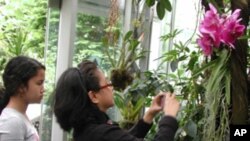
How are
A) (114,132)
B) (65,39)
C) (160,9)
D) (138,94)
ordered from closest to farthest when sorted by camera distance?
(114,132) → (160,9) → (138,94) → (65,39)

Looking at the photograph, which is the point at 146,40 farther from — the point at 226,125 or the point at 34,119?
the point at 226,125

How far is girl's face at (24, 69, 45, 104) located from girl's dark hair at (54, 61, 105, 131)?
233mm

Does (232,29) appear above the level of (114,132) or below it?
above

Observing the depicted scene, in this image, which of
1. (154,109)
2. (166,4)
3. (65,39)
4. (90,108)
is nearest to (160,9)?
(166,4)

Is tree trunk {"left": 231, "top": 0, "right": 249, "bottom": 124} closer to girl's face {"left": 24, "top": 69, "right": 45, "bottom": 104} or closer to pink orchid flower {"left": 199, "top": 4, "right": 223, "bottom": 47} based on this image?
pink orchid flower {"left": 199, "top": 4, "right": 223, "bottom": 47}

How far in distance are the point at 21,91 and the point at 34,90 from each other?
55 mm

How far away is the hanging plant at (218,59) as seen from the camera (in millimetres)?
1468

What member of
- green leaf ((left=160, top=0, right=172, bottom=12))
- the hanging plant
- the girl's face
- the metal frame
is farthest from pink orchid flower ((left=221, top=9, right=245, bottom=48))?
the metal frame

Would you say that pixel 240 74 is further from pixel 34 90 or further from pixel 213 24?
pixel 34 90

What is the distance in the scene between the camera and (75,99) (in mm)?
1532

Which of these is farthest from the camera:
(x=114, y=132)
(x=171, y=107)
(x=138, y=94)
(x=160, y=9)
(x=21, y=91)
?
(x=138, y=94)

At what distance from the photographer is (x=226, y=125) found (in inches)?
64.4

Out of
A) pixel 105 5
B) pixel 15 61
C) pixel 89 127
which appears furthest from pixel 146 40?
pixel 89 127

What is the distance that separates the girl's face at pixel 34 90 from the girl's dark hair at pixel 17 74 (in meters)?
0.02
